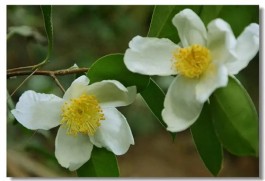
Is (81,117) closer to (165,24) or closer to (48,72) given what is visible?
(48,72)

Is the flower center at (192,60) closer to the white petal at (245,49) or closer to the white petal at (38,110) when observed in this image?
the white petal at (245,49)

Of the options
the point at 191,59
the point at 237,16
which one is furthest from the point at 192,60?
the point at 237,16

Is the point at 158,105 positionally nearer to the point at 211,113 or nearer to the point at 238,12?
the point at 211,113

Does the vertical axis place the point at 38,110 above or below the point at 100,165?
above

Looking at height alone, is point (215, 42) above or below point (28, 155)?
above

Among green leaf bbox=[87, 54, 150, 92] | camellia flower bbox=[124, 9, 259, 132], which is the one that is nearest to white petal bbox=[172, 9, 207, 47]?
camellia flower bbox=[124, 9, 259, 132]

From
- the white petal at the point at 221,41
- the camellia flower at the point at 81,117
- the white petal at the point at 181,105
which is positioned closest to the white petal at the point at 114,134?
the camellia flower at the point at 81,117
